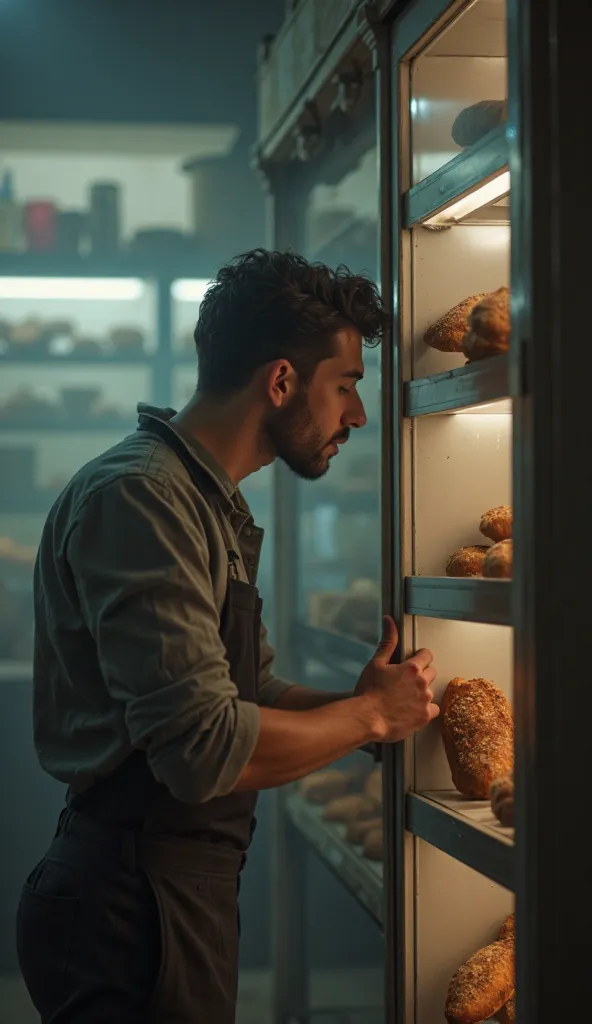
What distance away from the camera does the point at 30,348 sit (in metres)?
3.31

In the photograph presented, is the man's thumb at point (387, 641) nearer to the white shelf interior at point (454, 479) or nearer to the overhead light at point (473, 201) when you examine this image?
the white shelf interior at point (454, 479)

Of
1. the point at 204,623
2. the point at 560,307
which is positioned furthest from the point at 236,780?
the point at 560,307

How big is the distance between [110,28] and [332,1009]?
9.33ft

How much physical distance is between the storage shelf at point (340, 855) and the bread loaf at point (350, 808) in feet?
0.10

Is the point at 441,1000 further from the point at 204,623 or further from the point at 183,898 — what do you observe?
the point at 204,623

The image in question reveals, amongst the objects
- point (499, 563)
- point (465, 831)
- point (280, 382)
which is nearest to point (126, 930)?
point (465, 831)

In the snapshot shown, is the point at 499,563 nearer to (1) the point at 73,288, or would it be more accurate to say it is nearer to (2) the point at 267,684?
(2) the point at 267,684

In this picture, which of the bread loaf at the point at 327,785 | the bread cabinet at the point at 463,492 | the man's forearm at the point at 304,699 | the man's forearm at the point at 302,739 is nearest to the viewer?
the bread cabinet at the point at 463,492

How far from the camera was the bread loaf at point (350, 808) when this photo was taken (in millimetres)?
2212

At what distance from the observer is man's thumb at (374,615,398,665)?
66.6 inches

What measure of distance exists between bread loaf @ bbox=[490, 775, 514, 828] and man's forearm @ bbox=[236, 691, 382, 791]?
0.23 meters

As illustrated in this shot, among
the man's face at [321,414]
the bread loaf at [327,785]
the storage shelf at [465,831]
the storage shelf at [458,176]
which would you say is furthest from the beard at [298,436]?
the bread loaf at [327,785]

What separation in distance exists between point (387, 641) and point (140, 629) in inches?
19.4

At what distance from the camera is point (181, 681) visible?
1318mm
